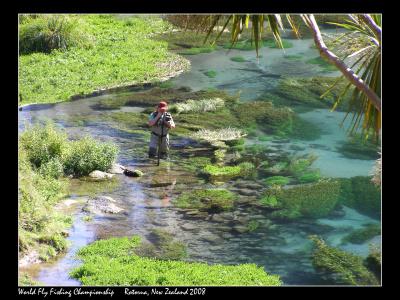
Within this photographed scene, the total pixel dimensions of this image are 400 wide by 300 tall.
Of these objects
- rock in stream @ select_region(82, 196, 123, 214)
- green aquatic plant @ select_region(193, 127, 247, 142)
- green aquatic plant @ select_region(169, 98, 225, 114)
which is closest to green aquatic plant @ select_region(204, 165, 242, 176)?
green aquatic plant @ select_region(193, 127, 247, 142)

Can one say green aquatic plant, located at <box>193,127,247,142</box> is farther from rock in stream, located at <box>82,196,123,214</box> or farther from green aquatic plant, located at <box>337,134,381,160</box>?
rock in stream, located at <box>82,196,123,214</box>

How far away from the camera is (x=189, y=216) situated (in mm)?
6535

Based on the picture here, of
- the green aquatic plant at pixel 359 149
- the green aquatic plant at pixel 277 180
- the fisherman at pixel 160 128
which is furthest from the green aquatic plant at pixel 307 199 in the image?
the fisherman at pixel 160 128

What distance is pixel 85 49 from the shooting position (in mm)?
9789

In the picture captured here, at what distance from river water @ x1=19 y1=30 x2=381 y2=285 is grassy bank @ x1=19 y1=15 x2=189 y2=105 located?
0.41 m

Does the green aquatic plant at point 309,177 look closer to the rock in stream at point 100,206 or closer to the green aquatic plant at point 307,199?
the green aquatic plant at point 307,199

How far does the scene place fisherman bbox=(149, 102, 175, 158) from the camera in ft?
27.7

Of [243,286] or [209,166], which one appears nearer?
[243,286]

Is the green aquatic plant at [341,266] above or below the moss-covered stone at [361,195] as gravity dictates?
below

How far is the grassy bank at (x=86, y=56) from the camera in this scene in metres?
8.80

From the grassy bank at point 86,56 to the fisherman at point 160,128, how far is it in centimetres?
159
